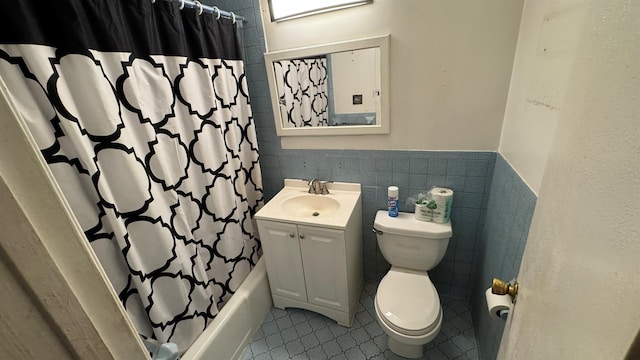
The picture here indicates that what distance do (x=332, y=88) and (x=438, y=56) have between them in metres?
0.61

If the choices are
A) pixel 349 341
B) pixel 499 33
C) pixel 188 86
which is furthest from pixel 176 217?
pixel 499 33

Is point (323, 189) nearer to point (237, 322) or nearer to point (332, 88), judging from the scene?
point (332, 88)

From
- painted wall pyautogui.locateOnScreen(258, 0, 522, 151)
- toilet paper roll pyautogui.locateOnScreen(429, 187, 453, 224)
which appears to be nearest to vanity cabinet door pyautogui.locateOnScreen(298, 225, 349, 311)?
toilet paper roll pyautogui.locateOnScreen(429, 187, 453, 224)

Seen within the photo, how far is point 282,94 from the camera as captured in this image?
67.3 inches

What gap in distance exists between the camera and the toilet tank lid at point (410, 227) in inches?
56.2

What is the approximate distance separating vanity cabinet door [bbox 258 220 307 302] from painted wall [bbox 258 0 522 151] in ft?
2.74

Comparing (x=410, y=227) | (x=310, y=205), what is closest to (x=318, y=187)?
(x=310, y=205)

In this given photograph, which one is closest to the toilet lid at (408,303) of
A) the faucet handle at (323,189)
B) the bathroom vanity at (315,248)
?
the bathroom vanity at (315,248)

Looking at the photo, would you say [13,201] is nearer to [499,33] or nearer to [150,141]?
[150,141]

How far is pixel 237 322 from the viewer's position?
1.49m

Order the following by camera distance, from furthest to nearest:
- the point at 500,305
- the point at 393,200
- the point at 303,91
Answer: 1. the point at 303,91
2. the point at 393,200
3. the point at 500,305

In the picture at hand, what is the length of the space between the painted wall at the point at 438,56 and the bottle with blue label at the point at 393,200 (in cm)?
26

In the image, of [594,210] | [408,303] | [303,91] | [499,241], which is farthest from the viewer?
[303,91]

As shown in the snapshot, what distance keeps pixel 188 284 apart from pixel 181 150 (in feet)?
2.19
